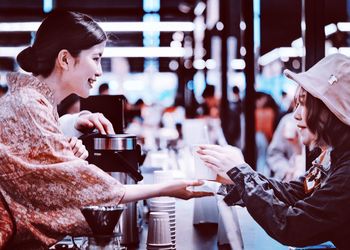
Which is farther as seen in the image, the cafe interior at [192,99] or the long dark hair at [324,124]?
the cafe interior at [192,99]

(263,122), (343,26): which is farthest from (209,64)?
(343,26)

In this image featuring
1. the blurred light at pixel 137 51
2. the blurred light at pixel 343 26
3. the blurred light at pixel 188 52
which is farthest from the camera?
the blurred light at pixel 188 52

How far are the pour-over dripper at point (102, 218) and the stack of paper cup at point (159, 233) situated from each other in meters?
0.52

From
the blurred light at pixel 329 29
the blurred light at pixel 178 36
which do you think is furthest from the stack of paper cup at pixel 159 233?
the blurred light at pixel 178 36

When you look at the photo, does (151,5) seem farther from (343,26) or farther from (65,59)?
(65,59)

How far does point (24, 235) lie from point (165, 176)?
1188 millimetres

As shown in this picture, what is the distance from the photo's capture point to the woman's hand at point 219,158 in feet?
7.62

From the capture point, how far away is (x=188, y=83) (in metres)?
20.6

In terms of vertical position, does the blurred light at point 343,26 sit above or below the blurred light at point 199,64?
above

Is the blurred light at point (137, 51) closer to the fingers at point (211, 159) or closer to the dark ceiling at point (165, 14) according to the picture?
the dark ceiling at point (165, 14)

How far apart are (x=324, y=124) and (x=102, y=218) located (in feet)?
2.84

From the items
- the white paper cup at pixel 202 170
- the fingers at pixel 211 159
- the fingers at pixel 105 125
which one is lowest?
the white paper cup at pixel 202 170

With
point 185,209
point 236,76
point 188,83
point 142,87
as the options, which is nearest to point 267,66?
point 188,83

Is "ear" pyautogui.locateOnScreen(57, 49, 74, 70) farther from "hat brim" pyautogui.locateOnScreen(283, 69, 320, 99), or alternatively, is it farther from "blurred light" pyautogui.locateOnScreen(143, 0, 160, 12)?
"blurred light" pyautogui.locateOnScreen(143, 0, 160, 12)
